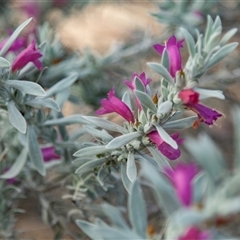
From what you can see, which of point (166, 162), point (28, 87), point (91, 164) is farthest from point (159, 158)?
point (28, 87)

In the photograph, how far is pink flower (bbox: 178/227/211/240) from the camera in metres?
0.40

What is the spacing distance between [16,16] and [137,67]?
0.62 metres

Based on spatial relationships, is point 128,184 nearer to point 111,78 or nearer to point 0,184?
point 0,184

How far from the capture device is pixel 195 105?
2.21ft

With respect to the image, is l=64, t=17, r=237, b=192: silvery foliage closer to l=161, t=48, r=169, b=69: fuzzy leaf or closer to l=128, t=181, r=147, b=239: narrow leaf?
l=161, t=48, r=169, b=69: fuzzy leaf

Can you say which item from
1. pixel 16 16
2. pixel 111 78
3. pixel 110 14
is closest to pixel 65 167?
pixel 111 78

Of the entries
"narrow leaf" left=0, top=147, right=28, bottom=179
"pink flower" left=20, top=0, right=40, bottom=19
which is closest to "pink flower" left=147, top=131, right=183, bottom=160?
"narrow leaf" left=0, top=147, right=28, bottom=179

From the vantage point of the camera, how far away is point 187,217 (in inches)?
14.6

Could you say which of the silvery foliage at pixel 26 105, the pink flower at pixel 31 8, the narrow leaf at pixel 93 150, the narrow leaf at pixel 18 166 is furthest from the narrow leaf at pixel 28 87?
the pink flower at pixel 31 8

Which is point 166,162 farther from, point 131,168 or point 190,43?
point 190,43

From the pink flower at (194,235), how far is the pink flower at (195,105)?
10.8 inches

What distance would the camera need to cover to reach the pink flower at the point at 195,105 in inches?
25.5

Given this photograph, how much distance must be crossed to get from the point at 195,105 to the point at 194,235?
304mm

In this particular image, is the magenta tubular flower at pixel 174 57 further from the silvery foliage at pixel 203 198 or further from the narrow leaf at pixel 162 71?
the silvery foliage at pixel 203 198
